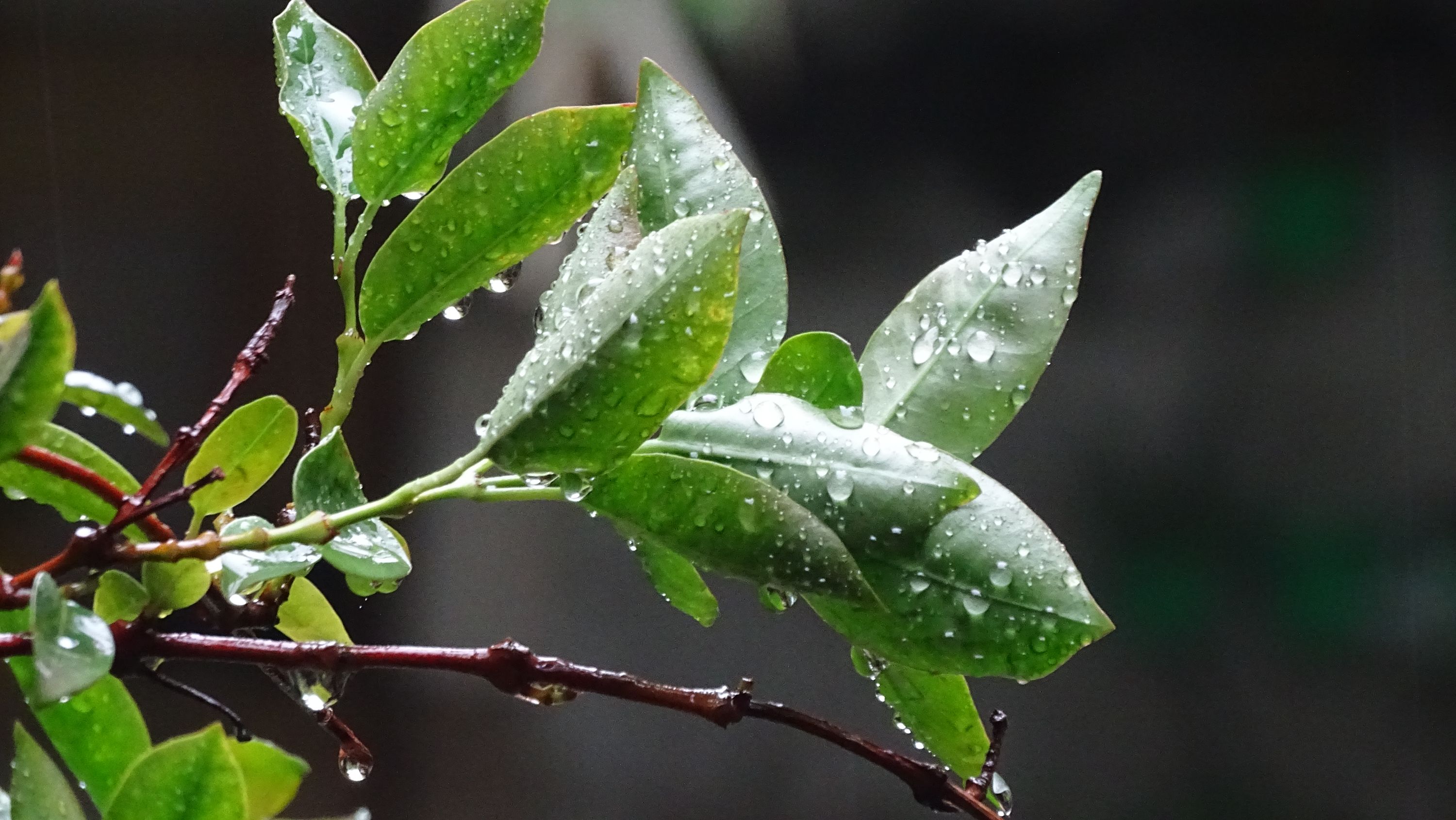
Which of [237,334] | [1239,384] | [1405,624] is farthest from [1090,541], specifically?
[237,334]

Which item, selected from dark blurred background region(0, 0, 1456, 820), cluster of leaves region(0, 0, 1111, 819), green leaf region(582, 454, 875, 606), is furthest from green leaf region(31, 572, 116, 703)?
dark blurred background region(0, 0, 1456, 820)

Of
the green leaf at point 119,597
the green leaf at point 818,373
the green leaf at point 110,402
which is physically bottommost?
the green leaf at point 119,597

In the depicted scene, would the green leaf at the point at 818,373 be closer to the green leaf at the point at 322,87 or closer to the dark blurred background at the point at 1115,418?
the green leaf at the point at 322,87

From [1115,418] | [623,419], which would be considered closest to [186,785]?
[623,419]

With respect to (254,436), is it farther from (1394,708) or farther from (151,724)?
(1394,708)

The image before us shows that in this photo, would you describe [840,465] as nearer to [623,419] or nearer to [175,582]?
[623,419]

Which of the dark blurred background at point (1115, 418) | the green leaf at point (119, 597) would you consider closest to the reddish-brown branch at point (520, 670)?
the green leaf at point (119, 597)

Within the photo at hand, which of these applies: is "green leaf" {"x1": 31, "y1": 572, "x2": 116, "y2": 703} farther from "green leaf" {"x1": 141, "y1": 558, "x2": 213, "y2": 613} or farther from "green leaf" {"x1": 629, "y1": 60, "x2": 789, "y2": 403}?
"green leaf" {"x1": 629, "y1": 60, "x2": 789, "y2": 403}
